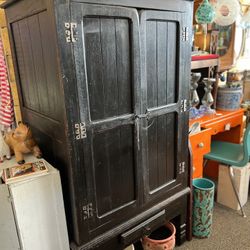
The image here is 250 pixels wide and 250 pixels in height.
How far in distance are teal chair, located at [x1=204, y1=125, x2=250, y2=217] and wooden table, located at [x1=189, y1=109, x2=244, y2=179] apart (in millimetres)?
161

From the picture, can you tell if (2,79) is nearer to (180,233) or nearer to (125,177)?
(125,177)

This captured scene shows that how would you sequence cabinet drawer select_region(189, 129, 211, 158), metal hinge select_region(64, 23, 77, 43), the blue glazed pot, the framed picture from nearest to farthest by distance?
metal hinge select_region(64, 23, 77, 43) → cabinet drawer select_region(189, 129, 211, 158) → the blue glazed pot → the framed picture

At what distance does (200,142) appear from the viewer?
1.99m

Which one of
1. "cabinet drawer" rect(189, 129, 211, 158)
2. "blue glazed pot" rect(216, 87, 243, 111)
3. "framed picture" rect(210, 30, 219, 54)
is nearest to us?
"cabinet drawer" rect(189, 129, 211, 158)

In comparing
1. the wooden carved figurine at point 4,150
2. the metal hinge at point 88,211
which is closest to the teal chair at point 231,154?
the metal hinge at point 88,211

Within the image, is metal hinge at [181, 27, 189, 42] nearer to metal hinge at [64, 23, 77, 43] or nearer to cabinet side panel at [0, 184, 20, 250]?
metal hinge at [64, 23, 77, 43]

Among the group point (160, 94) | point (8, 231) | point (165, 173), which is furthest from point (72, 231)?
point (160, 94)

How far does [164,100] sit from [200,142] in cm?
73

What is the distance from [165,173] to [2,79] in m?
1.11

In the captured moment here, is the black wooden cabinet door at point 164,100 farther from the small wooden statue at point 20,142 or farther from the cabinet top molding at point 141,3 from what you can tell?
the small wooden statue at point 20,142

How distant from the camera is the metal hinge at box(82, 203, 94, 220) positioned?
1201 millimetres

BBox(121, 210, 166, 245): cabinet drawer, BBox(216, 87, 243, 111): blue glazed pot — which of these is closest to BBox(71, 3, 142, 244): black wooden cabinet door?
BBox(121, 210, 166, 245): cabinet drawer

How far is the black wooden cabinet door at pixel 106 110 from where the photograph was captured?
1057 mm

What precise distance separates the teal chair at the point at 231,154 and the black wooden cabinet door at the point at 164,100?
2.18ft
